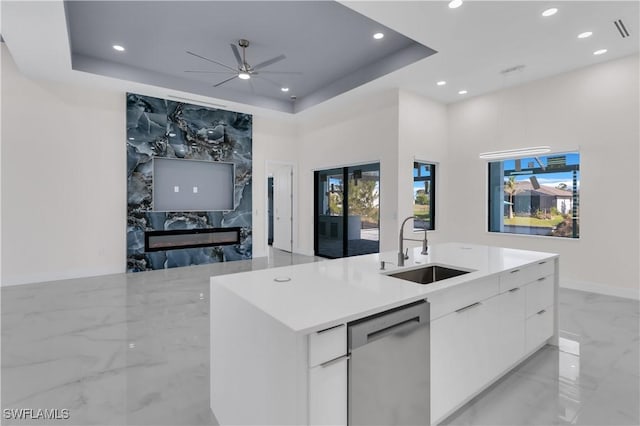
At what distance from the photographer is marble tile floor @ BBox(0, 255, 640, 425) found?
193 centimetres

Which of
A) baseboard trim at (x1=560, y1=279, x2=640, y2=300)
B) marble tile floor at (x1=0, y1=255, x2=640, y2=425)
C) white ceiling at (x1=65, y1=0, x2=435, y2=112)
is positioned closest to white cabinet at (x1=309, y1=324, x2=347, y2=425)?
marble tile floor at (x1=0, y1=255, x2=640, y2=425)

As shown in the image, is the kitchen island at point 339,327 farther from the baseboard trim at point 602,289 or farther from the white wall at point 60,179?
the white wall at point 60,179

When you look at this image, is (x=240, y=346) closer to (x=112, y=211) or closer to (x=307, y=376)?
(x=307, y=376)

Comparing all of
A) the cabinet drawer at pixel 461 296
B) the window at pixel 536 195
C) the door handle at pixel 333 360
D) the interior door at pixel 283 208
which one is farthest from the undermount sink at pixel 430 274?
the interior door at pixel 283 208

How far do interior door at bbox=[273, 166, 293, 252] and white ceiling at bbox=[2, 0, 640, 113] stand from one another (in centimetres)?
355

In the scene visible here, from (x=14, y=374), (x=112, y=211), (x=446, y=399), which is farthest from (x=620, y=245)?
(x=112, y=211)

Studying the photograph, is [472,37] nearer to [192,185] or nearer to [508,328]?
[508,328]

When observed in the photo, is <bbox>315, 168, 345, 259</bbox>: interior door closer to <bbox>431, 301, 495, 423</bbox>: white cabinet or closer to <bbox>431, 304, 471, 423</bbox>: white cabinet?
<bbox>431, 301, 495, 423</bbox>: white cabinet

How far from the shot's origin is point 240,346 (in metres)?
1.48

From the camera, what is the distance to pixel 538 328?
2.52 meters

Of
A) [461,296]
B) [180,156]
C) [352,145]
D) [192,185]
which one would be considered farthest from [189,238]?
[461,296]

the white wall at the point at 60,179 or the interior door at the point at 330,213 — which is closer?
the white wall at the point at 60,179

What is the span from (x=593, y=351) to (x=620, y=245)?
240 centimetres

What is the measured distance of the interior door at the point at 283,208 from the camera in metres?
7.93
